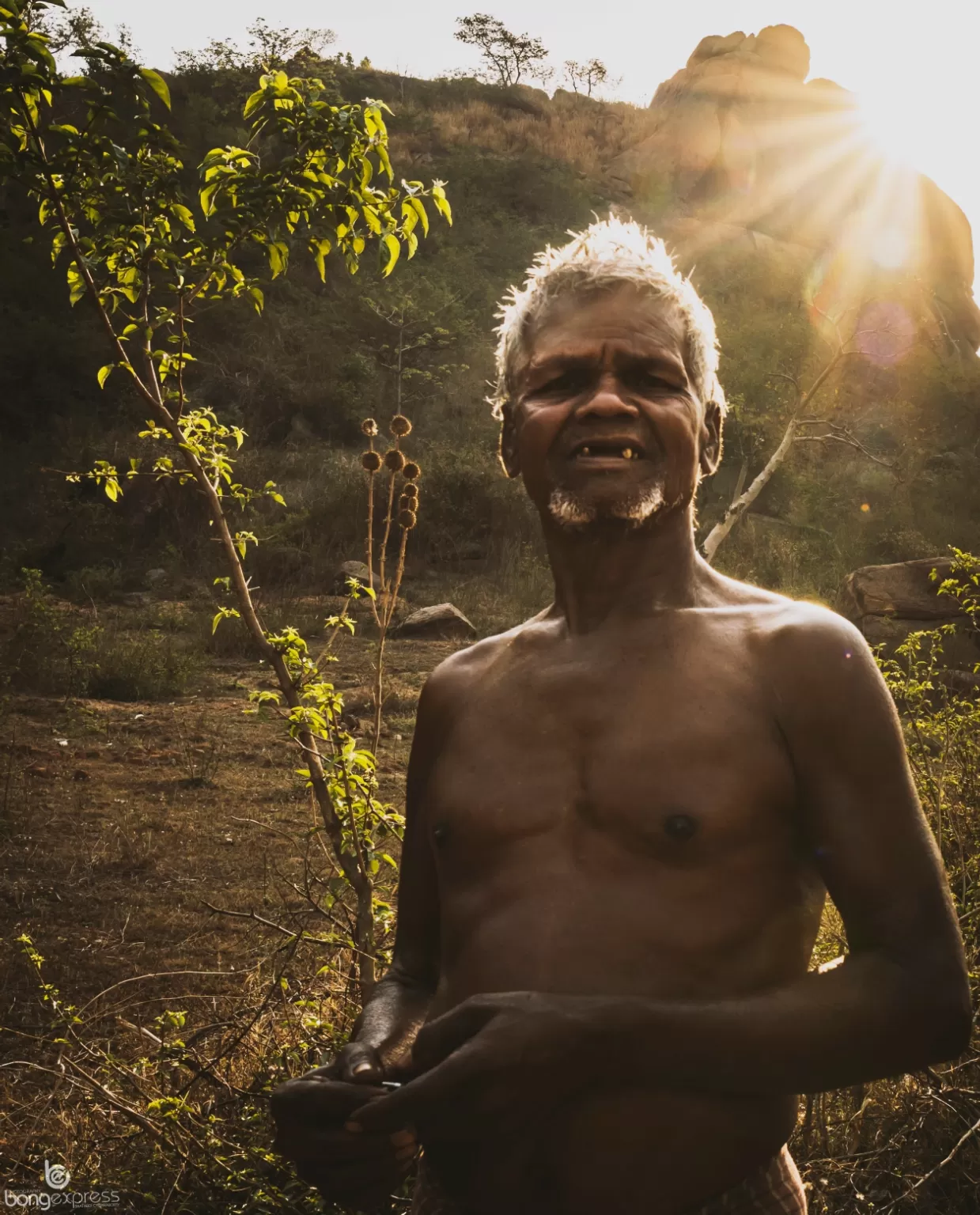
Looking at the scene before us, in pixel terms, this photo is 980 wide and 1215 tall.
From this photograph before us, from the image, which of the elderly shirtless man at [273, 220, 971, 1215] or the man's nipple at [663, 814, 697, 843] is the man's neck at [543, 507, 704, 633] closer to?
the elderly shirtless man at [273, 220, 971, 1215]

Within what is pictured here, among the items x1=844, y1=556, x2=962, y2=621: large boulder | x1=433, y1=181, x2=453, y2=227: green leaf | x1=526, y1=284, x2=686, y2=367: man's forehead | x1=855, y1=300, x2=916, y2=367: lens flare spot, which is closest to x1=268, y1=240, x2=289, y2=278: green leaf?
x1=433, y1=181, x2=453, y2=227: green leaf

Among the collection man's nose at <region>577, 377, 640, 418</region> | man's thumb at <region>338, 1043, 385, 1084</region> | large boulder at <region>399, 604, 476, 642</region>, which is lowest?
large boulder at <region>399, 604, 476, 642</region>

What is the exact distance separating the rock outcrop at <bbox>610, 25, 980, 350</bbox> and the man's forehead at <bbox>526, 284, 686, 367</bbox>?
26.4 m

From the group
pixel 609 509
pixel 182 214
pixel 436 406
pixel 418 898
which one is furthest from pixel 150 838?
pixel 436 406

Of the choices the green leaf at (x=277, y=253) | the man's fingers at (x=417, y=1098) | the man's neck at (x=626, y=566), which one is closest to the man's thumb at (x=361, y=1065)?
the man's fingers at (x=417, y=1098)

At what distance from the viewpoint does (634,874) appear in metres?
1.29

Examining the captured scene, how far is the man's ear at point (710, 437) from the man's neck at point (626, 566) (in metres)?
0.14

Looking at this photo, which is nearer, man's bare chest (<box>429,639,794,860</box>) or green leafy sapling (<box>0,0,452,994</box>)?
man's bare chest (<box>429,639,794,860</box>)

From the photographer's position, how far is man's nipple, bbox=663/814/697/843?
127 centimetres

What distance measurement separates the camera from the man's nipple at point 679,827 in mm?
1268

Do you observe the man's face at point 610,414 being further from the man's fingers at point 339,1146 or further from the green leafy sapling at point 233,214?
the green leafy sapling at point 233,214

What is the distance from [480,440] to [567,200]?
11387 mm

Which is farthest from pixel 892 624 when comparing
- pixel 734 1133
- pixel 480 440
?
pixel 734 1133

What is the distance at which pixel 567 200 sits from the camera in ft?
88.1
